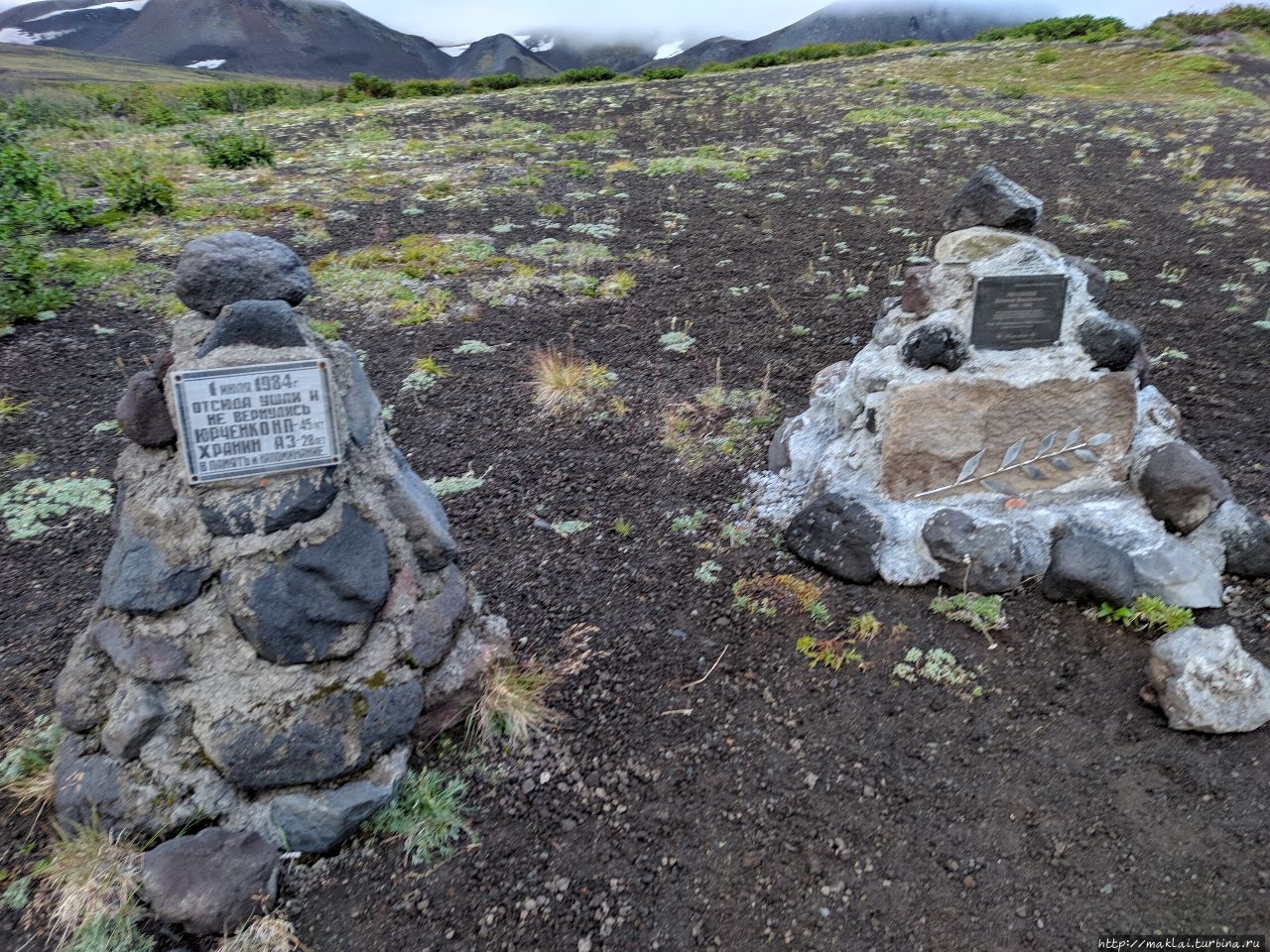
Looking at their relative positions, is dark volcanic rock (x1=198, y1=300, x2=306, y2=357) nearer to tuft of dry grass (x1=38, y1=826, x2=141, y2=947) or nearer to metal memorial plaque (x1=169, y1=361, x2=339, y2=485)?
metal memorial plaque (x1=169, y1=361, x2=339, y2=485)

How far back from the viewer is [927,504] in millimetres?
4977

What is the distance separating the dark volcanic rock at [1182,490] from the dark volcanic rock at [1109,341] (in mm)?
636

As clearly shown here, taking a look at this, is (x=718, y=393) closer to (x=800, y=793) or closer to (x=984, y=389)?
(x=984, y=389)

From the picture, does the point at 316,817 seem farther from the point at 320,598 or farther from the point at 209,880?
the point at 320,598

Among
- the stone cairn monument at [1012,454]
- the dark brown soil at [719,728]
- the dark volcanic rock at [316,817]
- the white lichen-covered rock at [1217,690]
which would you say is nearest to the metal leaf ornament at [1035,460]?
the stone cairn monument at [1012,454]

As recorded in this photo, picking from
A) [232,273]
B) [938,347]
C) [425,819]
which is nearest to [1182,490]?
[938,347]

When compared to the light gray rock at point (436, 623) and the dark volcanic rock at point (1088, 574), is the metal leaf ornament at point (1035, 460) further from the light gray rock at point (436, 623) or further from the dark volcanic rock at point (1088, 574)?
the light gray rock at point (436, 623)

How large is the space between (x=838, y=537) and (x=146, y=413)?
12.1ft

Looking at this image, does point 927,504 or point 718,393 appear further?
point 718,393

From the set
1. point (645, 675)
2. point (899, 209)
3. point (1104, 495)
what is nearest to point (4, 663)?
point (645, 675)

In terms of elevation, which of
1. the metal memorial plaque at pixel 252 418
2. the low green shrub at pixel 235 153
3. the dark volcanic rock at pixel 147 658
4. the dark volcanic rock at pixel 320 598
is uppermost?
the low green shrub at pixel 235 153

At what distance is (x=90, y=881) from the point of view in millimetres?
2914

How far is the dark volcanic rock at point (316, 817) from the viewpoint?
10.4 ft

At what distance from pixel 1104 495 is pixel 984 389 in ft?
3.46
